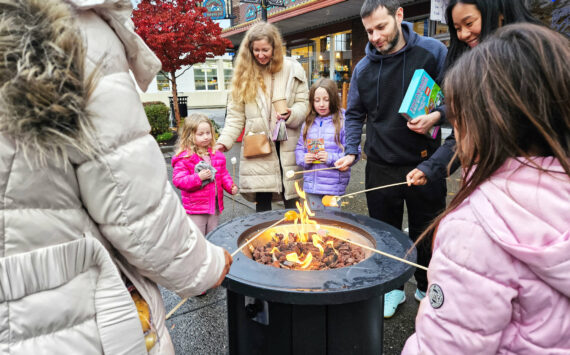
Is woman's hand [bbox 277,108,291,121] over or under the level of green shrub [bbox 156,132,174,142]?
over

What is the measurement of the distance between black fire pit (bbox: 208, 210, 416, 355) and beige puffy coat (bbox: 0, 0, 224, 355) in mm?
576

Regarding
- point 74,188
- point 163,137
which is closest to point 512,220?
point 74,188

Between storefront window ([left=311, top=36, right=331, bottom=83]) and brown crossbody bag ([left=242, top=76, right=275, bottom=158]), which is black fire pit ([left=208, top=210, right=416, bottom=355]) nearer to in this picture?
brown crossbody bag ([left=242, top=76, right=275, bottom=158])

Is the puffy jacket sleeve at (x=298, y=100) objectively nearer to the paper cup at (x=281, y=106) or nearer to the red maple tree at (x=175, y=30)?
the paper cup at (x=281, y=106)

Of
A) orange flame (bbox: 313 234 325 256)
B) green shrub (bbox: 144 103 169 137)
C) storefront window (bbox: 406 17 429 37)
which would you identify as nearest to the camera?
orange flame (bbox: 313 234 325 256)

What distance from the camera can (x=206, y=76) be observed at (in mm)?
29641

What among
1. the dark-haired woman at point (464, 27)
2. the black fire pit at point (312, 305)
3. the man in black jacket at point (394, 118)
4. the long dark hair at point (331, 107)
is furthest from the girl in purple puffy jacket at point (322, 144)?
the black fire pit at point (312, 305)

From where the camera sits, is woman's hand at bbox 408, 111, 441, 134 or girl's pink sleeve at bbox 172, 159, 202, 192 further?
girl's pink sleeve at bbox 172, 159, 202, 192

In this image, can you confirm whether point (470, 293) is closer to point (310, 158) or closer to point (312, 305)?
point (312, 305)

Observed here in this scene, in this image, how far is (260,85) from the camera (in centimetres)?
352

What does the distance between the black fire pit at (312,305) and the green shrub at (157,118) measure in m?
10.00

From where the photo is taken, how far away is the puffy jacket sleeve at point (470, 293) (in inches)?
40.3

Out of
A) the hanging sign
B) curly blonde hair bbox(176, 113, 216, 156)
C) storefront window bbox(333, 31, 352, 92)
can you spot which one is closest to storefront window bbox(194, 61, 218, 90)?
the hanging sign

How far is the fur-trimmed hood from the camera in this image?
3.00ft
